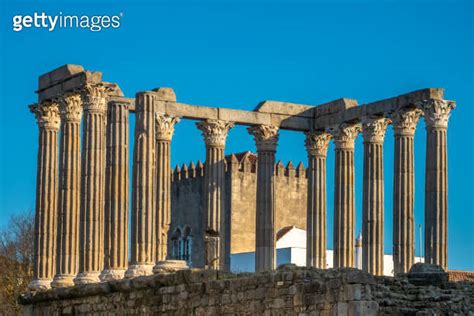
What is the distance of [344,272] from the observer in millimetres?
25188

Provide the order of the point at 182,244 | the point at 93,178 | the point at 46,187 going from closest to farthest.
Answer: the point at 93,178, the point at 46,187, the point at 182,244

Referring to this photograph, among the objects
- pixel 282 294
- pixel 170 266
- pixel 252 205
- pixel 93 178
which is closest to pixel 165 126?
pixel 93 178

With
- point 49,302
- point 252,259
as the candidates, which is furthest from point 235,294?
point 252,259

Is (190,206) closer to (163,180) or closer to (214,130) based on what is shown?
(214,130)

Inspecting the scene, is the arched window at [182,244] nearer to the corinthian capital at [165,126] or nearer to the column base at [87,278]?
the corinthian capital at [165,126]

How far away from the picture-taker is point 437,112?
135 ft

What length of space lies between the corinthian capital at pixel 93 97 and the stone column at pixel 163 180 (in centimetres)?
327

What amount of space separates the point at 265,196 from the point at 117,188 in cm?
778

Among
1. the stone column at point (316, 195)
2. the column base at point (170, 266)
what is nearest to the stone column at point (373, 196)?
the stone column at point (316, 195)

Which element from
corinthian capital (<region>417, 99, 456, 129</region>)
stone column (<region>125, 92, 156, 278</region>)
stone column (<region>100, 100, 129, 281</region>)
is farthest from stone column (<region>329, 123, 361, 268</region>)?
stone column (<region>100, 100, 129, 281</region>)

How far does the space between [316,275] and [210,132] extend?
20.2 m

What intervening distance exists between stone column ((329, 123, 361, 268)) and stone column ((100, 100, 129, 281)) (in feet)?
28.3

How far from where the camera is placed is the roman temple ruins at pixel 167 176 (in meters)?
40.6

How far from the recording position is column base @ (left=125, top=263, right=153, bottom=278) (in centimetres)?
3897
